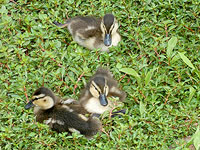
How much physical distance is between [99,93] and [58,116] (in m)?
0.45

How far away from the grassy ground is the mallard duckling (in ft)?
0.47

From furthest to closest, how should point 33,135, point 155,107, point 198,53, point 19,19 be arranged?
point 19,19, point 198,53, point 155,107, point 33,135

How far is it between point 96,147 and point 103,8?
1999 mm

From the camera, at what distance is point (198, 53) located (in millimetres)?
4387

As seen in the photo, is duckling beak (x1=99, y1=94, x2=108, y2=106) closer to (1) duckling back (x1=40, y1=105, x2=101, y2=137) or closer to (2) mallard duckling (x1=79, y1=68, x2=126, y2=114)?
(2) mallard duckling (x1=79, y1=68, x2=126, y2=114)

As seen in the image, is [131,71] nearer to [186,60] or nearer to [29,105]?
[186,60]

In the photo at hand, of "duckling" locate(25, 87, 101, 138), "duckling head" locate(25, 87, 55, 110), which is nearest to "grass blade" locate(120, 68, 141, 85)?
"duckling" locate(25, 87, 101, 138)

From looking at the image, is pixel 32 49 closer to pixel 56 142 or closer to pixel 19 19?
pixel 19 19

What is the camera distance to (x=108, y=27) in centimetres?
432

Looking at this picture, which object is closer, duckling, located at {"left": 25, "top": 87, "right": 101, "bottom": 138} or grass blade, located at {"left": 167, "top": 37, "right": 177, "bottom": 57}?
duckling, located at {"left": 25, "top": 87, "right": 101, "bottom": 138}

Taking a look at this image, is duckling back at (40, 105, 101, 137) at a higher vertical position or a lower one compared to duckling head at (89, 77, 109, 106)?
lower

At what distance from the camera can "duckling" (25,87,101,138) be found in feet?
11.6

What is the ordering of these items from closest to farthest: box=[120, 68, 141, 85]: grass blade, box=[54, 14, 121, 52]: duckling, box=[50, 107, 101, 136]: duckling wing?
box=[50, 107, 101, 136]: duckling wing, box=[120, 68, 141, 85]: grass blade, box=[54, 14, 121, 52]: duckling

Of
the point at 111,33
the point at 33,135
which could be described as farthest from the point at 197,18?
the point at 33,135
